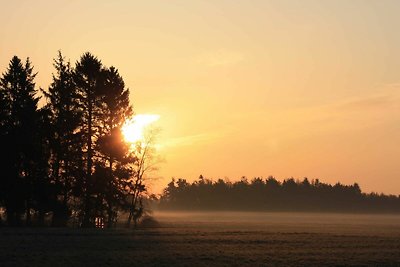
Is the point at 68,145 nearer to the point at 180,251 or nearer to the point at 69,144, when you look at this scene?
the point at 69,144

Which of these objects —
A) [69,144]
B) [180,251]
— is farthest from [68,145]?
[180,251]

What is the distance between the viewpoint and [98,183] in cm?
6406

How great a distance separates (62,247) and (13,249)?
12.5 feet

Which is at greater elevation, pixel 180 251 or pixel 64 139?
pixel 64 139

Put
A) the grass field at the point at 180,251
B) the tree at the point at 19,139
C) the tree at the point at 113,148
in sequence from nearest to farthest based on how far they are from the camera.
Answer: the grass field at the point at 180,251 < the tree at the point at 19,139 < the tree at the point at 113,148

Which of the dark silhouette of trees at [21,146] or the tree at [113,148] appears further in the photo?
the tree at [113,148]

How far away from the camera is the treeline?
201 feet

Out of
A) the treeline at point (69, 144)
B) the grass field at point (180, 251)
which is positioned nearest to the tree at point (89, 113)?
the treeline at point (69, 144)

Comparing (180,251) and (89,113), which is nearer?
(180,251)

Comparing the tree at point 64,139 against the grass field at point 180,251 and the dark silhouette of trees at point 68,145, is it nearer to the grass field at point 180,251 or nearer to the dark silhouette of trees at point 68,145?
the dark silhouette of trees at point 68,145

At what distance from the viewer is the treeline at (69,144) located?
61.2 metres

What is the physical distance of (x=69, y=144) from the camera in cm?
6412

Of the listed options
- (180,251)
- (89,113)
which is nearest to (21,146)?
(89,113)

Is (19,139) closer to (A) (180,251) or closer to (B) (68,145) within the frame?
(B) (68,145)
